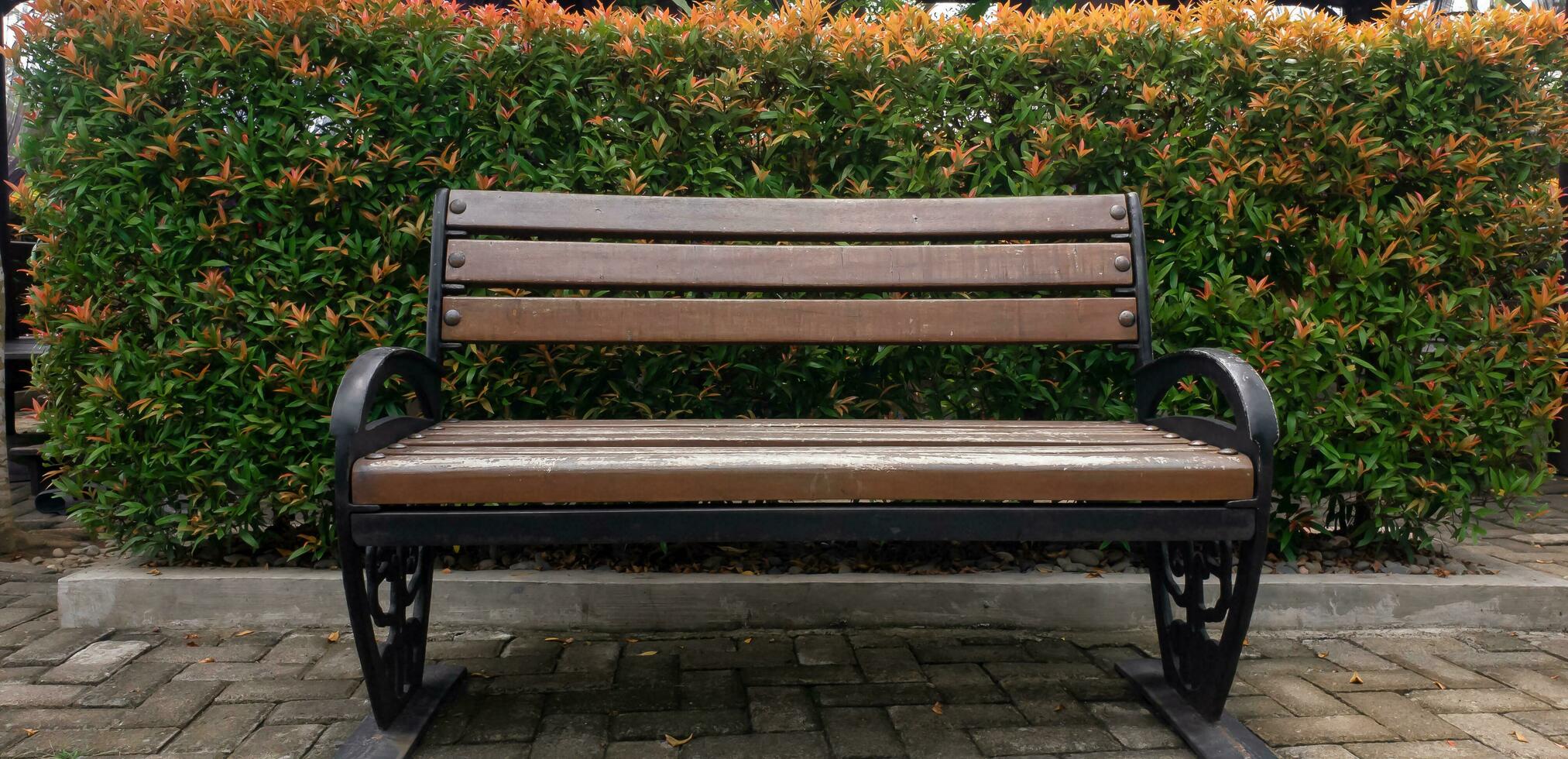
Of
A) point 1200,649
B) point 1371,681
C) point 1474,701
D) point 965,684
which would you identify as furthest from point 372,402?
point 1474,701

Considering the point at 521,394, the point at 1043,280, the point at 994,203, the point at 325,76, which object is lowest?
the point at 521,394

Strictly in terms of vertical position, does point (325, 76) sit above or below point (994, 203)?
above

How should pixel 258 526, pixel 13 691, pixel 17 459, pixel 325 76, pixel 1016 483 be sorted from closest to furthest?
1. pixel 1016 483
2. pixel 13 691
3. pixel 325 76
4. pixel 258 526
5. pixel 17 459

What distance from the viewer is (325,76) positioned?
2463 millimetres

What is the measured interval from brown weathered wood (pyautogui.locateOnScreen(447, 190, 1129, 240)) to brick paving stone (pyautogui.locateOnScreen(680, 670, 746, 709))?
1123mm

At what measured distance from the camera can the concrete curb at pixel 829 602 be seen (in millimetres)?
2551

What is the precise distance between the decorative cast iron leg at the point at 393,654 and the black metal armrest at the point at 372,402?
0.18m

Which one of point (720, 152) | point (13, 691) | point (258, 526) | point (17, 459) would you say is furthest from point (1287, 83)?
point (17, 459)

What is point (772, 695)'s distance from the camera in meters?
2.13

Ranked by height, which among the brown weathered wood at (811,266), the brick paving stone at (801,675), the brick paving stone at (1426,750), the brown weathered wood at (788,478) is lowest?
the brick paving stone at (1426,750)

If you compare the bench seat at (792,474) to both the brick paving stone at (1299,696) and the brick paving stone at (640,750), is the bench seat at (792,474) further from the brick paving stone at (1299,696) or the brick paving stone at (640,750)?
the brick paving stone at (1299,696)

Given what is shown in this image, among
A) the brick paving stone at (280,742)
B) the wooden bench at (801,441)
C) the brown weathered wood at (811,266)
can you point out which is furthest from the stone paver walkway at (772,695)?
the brown weathered wood at (811,266)

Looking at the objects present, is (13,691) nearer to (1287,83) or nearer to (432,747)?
(432,747)

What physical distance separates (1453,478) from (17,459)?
5.49 meters
